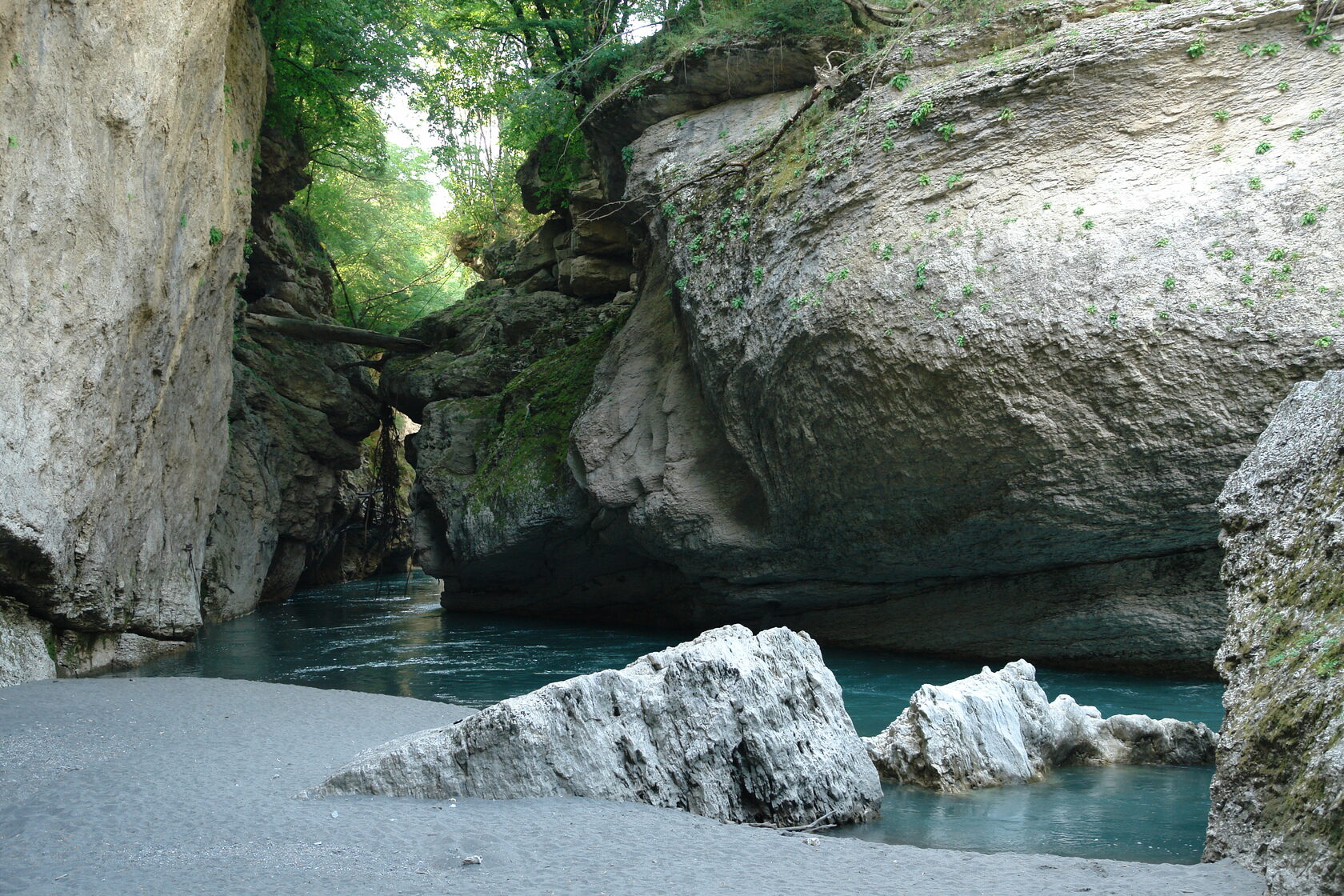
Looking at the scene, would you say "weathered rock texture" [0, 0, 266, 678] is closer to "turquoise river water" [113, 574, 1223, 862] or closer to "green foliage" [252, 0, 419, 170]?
"turquoise river water" [113, 574, 1223, 862]

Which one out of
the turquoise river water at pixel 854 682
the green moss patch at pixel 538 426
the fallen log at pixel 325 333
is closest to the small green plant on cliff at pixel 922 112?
the turquoise river water at pixel 854 682

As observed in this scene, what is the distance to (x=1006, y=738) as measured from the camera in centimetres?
601

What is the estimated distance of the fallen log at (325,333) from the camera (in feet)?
66.4

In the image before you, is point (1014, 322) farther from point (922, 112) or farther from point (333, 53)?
point (333, 53)

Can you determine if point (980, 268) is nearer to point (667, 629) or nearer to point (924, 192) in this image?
point (924, 192)

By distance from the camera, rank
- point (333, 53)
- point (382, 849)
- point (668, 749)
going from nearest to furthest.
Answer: point (382, 849) < point (668, 749) < point (333, 53)

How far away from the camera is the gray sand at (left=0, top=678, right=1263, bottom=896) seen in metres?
3.25

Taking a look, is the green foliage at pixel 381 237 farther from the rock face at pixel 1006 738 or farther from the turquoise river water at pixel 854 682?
the rock face at pixel 1006 738

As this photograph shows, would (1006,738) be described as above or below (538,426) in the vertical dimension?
below

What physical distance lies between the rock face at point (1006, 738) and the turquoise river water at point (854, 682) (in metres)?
0.14

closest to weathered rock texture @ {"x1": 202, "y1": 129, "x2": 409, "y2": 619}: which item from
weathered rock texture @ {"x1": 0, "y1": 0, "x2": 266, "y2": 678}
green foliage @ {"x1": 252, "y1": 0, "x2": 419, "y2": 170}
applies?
green foliage @ {"x1": 252, "y1": 0, "x2": 419, "y2": 170}

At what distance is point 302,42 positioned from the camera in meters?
17.1

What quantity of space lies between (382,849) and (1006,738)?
4.09 m

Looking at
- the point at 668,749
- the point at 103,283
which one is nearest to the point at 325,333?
the point at 103,283
